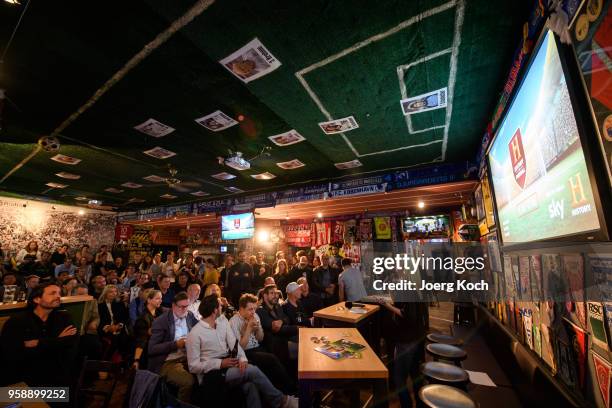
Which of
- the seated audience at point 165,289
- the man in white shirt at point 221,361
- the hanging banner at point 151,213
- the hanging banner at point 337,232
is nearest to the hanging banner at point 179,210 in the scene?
the hanging banner at point 151,213

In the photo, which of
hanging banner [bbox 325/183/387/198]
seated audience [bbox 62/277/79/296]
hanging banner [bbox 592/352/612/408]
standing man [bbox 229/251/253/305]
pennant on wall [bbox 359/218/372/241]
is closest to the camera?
hanging banner [bbox 592/352/612/408]

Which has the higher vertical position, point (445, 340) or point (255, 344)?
point (445, 340)

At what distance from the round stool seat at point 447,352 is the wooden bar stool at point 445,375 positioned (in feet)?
0.71

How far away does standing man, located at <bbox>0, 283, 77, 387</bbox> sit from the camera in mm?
2584

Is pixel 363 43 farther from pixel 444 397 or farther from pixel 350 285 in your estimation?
pixel 350 285

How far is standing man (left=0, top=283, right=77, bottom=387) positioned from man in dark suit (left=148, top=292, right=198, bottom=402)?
2.82 ft

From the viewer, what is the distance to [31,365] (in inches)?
104

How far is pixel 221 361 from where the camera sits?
2895 millimetres

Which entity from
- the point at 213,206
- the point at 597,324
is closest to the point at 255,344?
the point at 597,324

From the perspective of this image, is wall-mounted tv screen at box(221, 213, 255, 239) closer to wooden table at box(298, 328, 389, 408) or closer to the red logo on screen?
wooden table at box(298, 328, 389, 408)

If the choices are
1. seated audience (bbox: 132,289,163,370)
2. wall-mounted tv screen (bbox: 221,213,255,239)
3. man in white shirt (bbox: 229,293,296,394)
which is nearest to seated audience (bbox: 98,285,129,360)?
seated audience (bbox: 132,289,163,370)

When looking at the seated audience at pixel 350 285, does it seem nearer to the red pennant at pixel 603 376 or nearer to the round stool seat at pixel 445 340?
the round stool seat at pixel 445 340

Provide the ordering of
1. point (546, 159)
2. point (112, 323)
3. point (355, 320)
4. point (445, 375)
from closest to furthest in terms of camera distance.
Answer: point (546, 159)
point (445, 375)
point (355, 320)
point (112, 323)

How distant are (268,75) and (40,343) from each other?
3.80m
